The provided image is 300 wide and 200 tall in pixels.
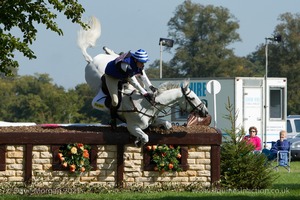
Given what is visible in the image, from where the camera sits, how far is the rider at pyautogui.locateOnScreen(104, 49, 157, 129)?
1576 cm

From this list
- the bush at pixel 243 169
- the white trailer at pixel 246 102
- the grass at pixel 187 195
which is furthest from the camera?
the white trailer at pixel 246 102

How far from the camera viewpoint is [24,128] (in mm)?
16719

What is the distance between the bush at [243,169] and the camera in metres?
17.1

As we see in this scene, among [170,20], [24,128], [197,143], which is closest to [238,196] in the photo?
[197,143]

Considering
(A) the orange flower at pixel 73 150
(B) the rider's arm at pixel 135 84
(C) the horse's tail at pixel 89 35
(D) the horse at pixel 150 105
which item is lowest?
(A) the orange flower at pixel 73 150

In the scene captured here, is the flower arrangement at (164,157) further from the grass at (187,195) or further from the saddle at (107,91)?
the saddle at (107,91)

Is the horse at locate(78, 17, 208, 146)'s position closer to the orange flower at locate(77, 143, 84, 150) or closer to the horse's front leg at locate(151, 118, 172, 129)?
the horse's front leg at locate(151, 118, 172, 129)

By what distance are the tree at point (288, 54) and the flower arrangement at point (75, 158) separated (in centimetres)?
5734

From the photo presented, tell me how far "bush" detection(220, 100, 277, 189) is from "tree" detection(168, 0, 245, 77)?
5910cm

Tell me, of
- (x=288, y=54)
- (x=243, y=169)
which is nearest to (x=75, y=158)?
(x=243, y=169)

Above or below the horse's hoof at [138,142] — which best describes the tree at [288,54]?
above

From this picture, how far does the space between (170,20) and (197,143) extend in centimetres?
5969

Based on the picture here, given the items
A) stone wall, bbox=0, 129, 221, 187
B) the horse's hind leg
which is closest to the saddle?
the horse's hind leg

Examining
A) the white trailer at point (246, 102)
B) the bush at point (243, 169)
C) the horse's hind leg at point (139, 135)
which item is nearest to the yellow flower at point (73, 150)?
the horse's hind leg at point (139, 135)
